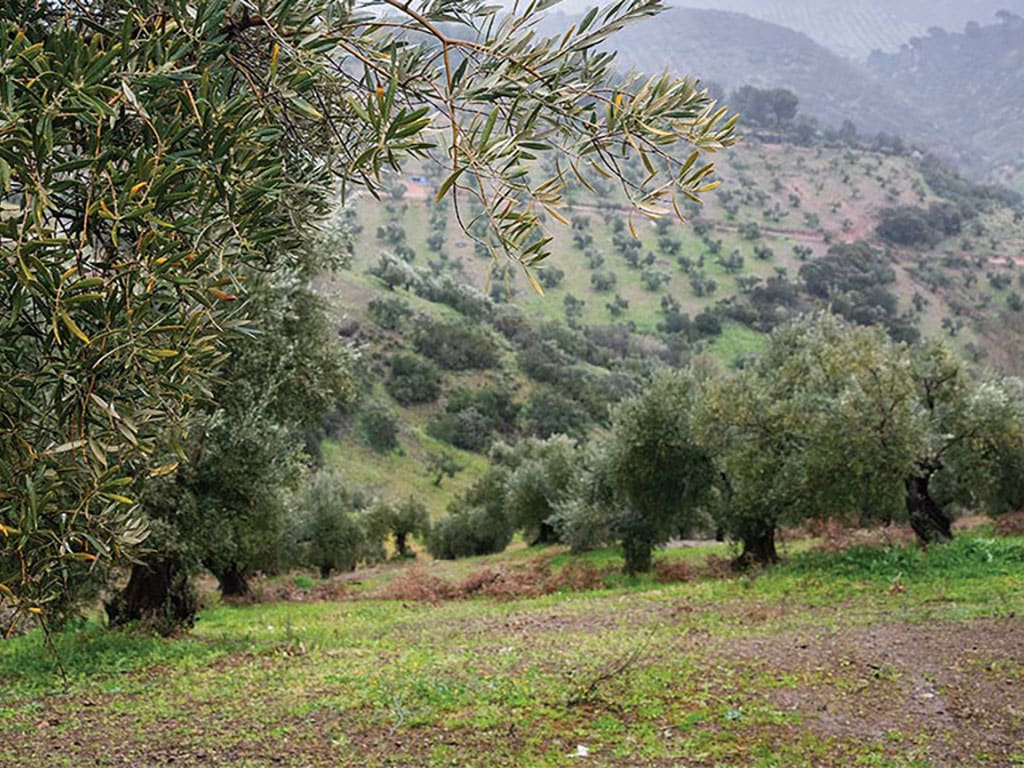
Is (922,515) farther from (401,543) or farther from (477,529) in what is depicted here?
(401,543)

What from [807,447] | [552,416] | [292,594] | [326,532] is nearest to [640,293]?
[552,416]

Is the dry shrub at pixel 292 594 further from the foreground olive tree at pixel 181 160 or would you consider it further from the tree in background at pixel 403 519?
the foreground olive tree at pixel 181 160

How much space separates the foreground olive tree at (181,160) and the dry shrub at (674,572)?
23.6 meters

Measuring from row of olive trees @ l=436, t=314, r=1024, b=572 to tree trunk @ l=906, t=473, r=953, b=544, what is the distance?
0.04m

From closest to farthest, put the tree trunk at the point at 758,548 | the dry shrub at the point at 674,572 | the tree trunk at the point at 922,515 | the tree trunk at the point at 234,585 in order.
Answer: the tree trunk at the point at 922,515
the tree trunk at the point at 758,548
the dry shrub at the point at 674,572
the tree trunk at the point at 234,585

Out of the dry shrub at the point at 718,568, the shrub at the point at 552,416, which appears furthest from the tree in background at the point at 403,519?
the shrub at the point at 552,416

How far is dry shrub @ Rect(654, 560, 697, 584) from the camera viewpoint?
2558cm

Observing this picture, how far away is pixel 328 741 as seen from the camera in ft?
25.2

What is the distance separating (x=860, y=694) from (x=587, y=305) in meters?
105

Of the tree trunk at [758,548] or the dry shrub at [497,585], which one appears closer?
the tree trunk at [758,548]

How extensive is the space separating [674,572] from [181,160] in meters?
25.3

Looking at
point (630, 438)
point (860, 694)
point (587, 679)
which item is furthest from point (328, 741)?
point (630, 438)

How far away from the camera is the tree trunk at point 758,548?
24.5m

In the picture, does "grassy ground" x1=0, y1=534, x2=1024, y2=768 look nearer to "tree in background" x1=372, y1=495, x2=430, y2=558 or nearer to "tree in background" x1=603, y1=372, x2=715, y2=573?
"tree in background" x1=603, y1=372, x2=715, y2=573
